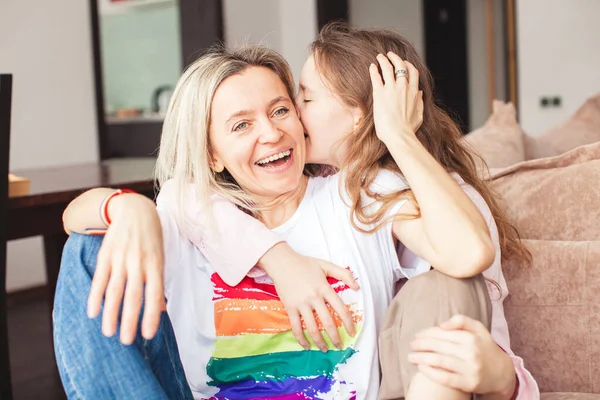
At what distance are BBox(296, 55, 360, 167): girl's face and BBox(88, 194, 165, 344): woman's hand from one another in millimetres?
489

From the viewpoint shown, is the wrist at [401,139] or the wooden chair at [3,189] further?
the wooden chair at [3,189]

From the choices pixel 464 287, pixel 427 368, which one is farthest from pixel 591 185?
pixel 427 368

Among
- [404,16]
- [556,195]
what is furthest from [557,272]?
[404,16]

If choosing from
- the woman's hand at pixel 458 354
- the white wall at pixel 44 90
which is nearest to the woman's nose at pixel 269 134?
the woman's hand at pixel 458 354

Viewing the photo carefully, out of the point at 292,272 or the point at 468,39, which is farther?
the point at 468,39

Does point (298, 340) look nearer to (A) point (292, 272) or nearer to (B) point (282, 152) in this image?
(A) point (292, 272)

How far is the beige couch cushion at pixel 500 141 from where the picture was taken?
6.48 ft

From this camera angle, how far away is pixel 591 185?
152cm

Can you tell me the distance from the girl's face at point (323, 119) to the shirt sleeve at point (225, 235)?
218 millimetres

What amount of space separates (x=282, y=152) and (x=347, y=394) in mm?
466

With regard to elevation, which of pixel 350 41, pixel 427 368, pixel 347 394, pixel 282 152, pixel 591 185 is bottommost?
pixel 347 394

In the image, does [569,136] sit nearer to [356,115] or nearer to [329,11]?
[356,115]

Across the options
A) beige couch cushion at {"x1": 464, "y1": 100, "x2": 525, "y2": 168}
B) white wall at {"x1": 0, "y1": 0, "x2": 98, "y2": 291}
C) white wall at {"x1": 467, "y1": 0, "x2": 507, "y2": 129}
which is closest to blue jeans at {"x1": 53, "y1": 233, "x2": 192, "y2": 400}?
beige couch cushion at {"x1": 464, "y1": 100, "x2": 525, "y2": 168}

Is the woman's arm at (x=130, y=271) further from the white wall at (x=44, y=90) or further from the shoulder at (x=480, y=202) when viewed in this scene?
the white wall at (x=44, y=90)
